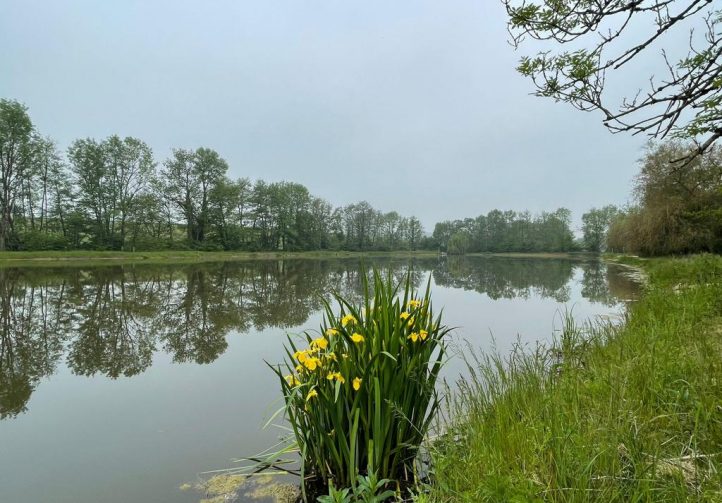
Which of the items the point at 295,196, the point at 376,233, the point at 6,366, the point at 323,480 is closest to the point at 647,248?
the point at 323,480

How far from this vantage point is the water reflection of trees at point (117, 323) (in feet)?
18.8

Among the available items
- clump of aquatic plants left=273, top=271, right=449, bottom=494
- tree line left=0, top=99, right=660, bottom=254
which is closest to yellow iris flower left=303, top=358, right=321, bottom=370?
clump of aquatic plants left=273, top=271, right=449, bottom=494

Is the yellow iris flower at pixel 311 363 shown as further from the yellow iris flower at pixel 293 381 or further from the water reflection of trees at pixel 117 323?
the water reflection of trees at pixel 117 323

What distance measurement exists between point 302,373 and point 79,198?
5349 cm

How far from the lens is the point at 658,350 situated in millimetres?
3338

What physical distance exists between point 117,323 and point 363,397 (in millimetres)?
8458

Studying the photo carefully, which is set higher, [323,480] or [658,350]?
[658,350]

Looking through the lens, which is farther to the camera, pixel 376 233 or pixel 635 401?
pixel 376 233

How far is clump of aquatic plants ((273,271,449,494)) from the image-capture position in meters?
2.45

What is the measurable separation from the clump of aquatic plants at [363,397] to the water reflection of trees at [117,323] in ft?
1.95

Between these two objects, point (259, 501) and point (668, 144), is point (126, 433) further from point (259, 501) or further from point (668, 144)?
point (668, 144)

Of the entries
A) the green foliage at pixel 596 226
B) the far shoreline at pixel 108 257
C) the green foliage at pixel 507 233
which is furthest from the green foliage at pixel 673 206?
the green foliage at pixel 507 233

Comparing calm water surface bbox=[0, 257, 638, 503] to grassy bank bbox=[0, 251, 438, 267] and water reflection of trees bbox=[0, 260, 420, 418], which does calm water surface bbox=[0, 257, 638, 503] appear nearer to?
water reflection of trees bbox=[0, 260, 420, 418]

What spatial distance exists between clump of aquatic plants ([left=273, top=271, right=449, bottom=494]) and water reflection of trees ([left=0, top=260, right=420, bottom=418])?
1.95 feet
